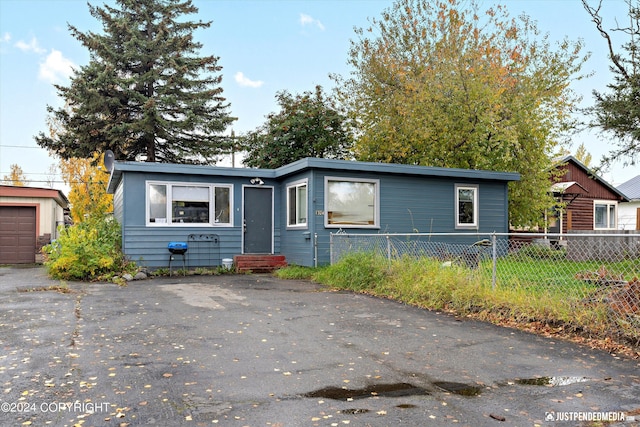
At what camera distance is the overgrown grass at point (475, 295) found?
206 inches

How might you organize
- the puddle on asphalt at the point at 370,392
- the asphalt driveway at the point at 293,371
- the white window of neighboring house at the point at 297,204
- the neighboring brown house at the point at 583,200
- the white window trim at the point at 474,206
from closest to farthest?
the asphalt driveway at the point at 293,371 → the puddle on asphalt at the point at 370,392 → the white window of neighboring house at the point at 297,204 → the white window trim at the point at 474,206 → the neighboring brown house at the point at 583,200

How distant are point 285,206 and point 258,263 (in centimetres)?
181

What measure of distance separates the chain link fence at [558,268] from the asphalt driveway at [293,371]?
0.74 meters

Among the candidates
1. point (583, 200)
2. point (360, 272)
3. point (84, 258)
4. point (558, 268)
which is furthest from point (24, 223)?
point (583, 200)

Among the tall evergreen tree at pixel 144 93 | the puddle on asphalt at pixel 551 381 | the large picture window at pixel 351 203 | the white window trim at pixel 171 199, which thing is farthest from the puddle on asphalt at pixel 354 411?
the tall evergreen tree at pixel 144 93

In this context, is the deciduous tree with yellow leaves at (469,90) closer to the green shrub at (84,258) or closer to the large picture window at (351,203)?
the large picture window at (351,203)

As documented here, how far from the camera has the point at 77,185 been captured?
2319 cm

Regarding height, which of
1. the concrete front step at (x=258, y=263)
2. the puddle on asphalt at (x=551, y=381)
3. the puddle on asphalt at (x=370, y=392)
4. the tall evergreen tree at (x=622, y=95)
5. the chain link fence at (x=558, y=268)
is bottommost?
the puddle on asphalt at (x=551, y=381)

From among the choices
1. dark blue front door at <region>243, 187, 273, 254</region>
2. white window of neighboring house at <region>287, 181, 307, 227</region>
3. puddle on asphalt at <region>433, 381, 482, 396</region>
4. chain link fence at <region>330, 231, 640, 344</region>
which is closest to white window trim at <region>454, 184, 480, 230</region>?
chain link fence at <region>330, 231, 640, 344</region>

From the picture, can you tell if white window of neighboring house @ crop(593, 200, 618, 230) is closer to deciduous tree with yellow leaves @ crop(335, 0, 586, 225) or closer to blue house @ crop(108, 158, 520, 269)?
deciduous tree with yellow leaves @ crop(335, 0, 586, 225)

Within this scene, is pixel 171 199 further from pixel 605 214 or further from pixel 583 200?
pixel 605 214

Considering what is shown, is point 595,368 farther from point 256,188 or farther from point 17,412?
point 256,188

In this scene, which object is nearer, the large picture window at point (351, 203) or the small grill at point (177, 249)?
the small grill at point (177, 249)

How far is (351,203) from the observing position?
12.4m
